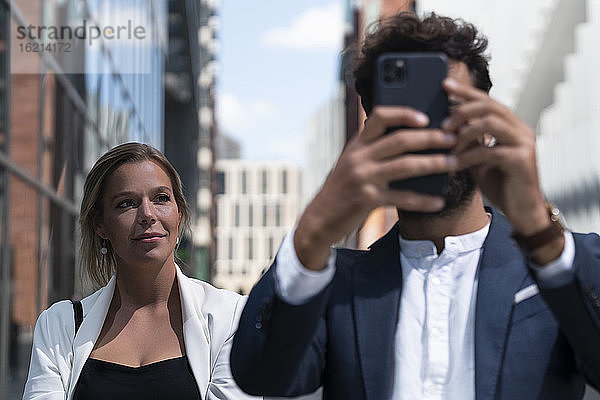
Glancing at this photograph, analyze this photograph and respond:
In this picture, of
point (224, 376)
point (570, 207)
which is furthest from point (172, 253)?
point (570, 207)

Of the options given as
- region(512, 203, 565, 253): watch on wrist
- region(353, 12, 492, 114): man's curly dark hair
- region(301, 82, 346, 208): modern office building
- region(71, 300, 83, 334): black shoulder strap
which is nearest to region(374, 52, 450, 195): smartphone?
region(512, 203, 565, 253): watch on wrist

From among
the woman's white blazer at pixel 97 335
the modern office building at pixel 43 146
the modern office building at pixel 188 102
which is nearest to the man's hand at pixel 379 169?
the woman's white blazer at pixel 97 335

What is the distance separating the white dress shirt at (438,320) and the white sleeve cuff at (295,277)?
345 millimetres

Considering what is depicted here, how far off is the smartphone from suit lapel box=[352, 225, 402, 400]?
0.48 metres

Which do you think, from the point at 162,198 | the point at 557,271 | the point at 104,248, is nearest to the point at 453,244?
the point at 557,271

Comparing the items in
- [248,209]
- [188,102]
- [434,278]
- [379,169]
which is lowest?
[248,209]

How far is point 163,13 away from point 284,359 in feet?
74.5

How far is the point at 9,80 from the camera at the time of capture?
303 inches

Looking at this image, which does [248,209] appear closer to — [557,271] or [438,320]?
[438,320]

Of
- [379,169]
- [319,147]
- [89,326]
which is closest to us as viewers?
[379,169]

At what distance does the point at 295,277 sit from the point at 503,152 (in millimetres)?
488

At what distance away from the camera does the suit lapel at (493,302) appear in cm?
206

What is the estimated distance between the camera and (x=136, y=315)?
357cm

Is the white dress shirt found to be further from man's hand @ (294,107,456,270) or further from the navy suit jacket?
man's hand @ (294,107,456,270)
